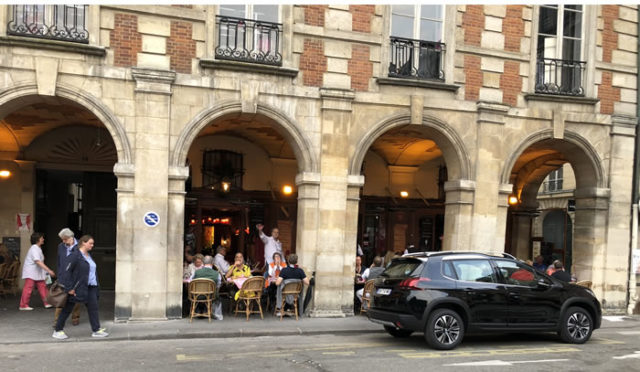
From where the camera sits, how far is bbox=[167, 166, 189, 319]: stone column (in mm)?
10438

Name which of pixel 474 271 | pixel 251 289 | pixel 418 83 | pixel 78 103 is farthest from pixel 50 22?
pixel 474 271

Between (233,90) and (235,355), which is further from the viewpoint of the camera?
(233,90)

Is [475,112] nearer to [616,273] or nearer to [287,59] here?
[287,59]

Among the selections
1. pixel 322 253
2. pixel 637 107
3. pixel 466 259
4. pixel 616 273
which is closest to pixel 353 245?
pixel 322 253

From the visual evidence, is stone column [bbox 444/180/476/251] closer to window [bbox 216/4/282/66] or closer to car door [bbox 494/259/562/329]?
car door [bbox 494/259/562/329]

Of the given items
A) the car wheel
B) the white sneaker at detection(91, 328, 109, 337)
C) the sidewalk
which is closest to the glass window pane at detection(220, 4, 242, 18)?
the sidewalk

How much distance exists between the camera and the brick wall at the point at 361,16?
11.6 metres

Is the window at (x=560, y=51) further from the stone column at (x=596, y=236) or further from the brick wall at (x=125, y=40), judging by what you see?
the brick wall at (x=125, y=40)

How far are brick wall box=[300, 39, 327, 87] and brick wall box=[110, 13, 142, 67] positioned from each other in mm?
3273

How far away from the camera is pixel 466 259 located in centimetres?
898

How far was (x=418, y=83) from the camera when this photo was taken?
470 inches

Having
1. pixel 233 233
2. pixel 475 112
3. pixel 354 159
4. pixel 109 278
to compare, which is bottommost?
pixel 109 278

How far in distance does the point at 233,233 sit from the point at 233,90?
594cm

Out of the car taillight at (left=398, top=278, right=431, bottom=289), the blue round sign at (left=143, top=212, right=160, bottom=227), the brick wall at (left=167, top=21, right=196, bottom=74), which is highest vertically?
the brick wall at (left=167, top=21, right=196, bottom=74)
